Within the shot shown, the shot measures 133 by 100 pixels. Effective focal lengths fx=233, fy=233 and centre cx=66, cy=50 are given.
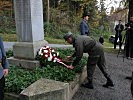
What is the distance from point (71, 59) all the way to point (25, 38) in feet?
5.40

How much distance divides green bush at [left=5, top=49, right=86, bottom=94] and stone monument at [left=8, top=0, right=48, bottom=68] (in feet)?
1.13

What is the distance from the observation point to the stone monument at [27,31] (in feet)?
23.6

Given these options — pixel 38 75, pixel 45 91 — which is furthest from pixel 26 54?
pixel 45 91

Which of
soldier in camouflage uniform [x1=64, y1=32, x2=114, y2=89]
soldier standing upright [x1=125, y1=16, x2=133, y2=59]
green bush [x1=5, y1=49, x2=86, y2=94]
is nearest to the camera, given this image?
green bush [x1=5, y1=49, x2=86, y2=94]

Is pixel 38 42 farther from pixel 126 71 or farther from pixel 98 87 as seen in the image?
pixel 126 71

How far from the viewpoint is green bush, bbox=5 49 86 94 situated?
539 cm

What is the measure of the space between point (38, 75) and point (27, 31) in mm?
1810

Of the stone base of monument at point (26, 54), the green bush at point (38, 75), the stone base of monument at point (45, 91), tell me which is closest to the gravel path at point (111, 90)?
Answer: the green bush at point (38, 75)

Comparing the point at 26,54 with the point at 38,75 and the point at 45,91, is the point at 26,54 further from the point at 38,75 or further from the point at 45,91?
the point at 45,91

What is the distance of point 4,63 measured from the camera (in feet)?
13.9

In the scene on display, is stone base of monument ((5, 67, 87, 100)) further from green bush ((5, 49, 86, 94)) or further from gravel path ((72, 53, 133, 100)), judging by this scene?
gravel path ((72, 53, 133, 100))

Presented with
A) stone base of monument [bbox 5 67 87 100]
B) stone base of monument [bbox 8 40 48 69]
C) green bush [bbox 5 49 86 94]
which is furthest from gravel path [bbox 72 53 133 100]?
stone base of monument [bbox 8 40 48 69]

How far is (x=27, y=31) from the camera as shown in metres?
7.34

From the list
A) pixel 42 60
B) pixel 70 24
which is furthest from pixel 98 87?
pixel 70 24
